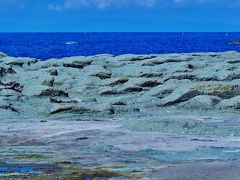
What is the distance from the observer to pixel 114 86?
3238 cm

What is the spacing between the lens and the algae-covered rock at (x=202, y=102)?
80.2 feet

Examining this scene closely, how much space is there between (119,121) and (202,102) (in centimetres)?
456

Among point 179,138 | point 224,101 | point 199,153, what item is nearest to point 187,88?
point 224,101

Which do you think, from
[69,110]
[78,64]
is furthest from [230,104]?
[78,64]

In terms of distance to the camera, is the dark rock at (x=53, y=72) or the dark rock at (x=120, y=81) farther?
the dark rock at (x=53, y=72)

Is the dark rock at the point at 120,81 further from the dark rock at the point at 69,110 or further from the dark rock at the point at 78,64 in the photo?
the dark rock at the point at 69,110

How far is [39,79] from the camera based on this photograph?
3362 centimetres

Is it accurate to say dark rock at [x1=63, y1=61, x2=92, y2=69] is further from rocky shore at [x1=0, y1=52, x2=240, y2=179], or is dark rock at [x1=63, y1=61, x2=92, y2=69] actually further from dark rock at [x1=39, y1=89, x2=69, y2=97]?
dark rock at [x1=39, y1=89, x2=69, y2=97]

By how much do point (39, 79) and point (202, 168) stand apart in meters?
21.5

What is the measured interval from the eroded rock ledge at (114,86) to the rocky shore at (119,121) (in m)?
0.05

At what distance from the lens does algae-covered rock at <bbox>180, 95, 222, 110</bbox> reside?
80.2 feet

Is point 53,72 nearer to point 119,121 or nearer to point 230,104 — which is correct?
point 230,104

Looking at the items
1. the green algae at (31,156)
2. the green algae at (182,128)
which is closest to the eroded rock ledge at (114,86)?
the green algae at (182,128)

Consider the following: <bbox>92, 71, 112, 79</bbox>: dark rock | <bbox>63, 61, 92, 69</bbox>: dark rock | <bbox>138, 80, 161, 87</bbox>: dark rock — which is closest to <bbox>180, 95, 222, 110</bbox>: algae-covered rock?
<bbox>138, 80, 161, 87</bbox>: dark rock
